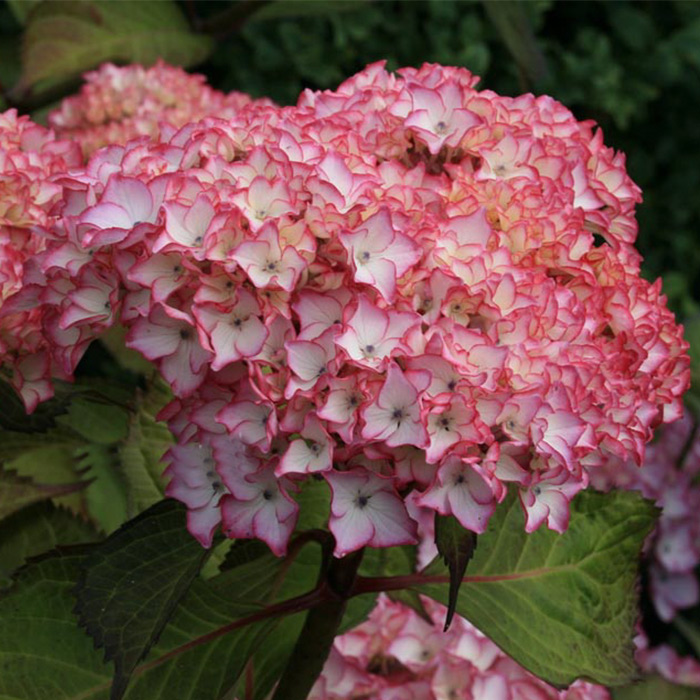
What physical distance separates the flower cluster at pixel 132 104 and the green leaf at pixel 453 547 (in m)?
0.75

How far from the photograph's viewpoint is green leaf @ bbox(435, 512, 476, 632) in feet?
2.10

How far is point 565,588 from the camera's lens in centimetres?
86

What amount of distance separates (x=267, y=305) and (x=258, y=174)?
0.29 ft

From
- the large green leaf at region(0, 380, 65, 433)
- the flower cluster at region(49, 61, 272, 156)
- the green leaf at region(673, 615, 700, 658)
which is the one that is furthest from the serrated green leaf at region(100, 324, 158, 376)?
the green leaf at region(673, 615, 700, 658)

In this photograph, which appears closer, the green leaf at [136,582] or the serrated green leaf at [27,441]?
the green leaf at [136,582]

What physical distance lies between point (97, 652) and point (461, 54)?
4.22ft

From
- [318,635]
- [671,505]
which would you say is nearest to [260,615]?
[318,635]

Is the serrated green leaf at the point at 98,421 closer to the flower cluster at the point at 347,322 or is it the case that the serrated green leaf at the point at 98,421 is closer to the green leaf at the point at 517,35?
the flower cluster at the point at 347,322

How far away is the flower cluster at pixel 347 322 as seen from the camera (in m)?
0.63

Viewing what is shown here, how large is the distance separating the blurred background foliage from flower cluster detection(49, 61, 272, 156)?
0.05 m

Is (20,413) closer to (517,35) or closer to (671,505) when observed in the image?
(517,35)

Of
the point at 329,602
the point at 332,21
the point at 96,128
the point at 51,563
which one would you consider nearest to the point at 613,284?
the point at 329,602

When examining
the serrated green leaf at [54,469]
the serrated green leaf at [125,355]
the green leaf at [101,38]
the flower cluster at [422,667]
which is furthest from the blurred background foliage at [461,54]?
the flower cluster at [422,667]

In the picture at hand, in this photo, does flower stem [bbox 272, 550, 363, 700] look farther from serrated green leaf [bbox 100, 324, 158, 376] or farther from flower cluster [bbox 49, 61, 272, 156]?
flower cluster [bbox 49, 61, 272, 156]
